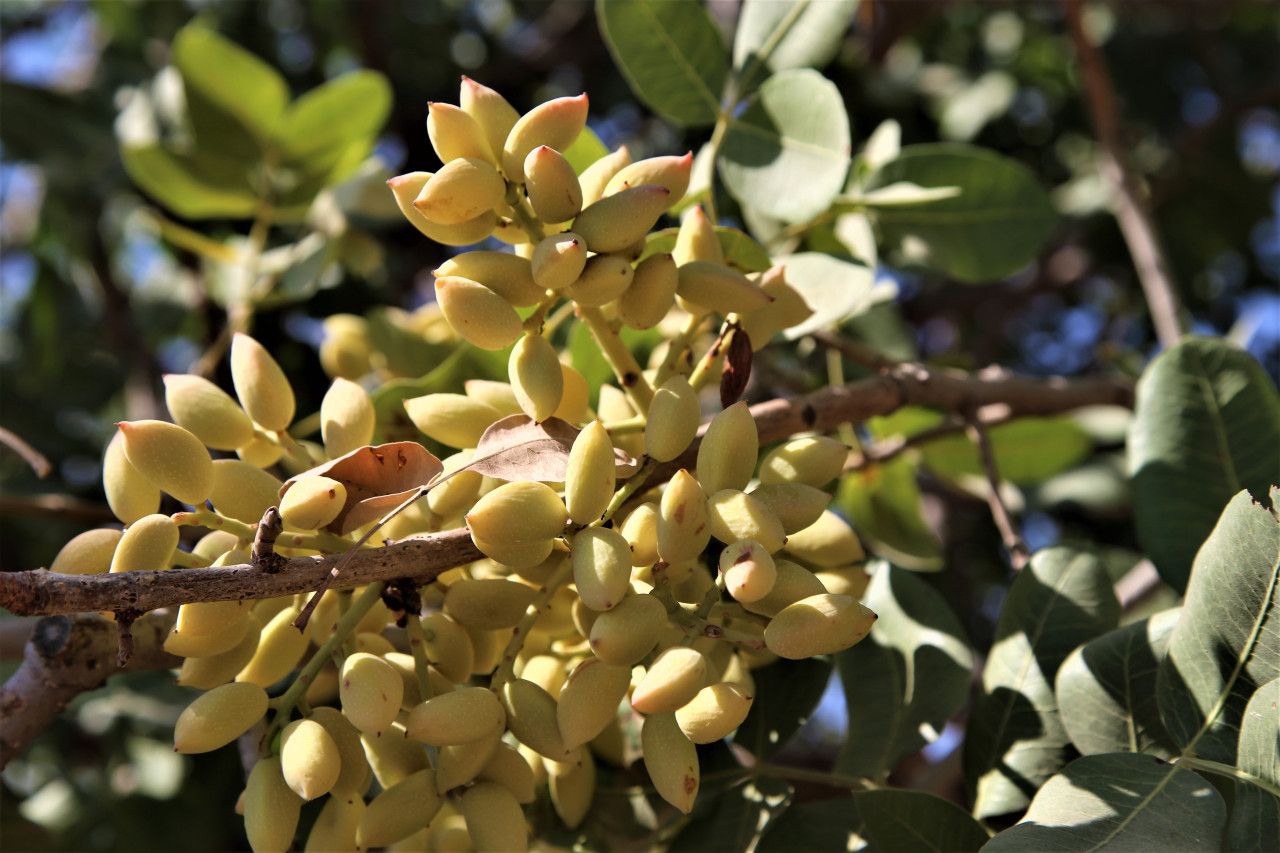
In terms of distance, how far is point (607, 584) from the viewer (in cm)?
57

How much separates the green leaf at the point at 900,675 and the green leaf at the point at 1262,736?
0.65 ft

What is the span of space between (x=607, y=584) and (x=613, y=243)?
7.4 inches

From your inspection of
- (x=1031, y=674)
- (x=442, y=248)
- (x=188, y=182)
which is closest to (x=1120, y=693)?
(x=1031, y=674)

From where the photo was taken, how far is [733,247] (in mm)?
834

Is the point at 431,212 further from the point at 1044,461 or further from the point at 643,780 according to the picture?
the point at 1044,461

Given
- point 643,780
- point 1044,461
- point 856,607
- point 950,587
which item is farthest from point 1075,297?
point 856,607

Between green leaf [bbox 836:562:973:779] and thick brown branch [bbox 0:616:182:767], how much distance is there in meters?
0.47

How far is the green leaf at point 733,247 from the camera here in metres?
0.82

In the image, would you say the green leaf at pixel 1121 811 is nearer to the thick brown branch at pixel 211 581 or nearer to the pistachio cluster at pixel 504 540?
the pistachio cluster at pixel 504 540

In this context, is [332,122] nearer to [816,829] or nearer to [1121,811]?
[816,829]

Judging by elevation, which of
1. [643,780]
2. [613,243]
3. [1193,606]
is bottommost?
[643,780]

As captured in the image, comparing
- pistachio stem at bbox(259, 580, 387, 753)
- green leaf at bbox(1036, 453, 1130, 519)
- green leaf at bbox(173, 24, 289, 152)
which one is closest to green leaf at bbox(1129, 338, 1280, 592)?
pistachio stem at bbox(259, 580, 387, 753)

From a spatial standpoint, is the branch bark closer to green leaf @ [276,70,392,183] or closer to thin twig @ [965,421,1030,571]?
thin twig @ [965,421,1030,571]

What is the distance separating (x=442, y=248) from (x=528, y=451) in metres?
1.32
